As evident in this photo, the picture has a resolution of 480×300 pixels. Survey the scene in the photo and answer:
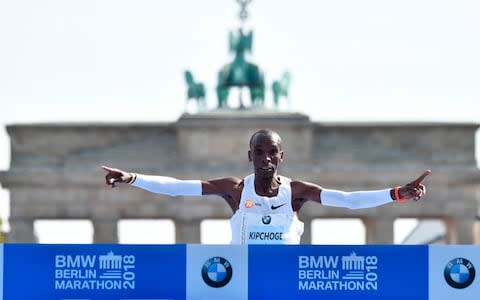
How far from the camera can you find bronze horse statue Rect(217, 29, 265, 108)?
71938mm

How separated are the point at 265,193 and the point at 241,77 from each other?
200ft

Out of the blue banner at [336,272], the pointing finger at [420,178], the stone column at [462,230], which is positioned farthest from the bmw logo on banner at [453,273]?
the stone column at [462,230]

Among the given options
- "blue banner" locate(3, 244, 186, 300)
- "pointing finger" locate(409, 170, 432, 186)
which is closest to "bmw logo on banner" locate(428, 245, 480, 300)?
"pointing finger" locate(409, 170, 432, 186)

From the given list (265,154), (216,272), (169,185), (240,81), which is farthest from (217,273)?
(240,81)

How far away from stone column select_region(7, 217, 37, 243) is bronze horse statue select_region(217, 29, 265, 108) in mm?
9041

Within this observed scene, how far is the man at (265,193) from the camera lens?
430 inches

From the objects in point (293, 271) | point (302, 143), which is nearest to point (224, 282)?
point (293, 271)

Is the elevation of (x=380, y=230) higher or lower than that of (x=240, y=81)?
lower

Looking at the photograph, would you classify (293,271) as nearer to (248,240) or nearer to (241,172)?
A: (248,240)

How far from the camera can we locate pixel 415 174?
2864 inches

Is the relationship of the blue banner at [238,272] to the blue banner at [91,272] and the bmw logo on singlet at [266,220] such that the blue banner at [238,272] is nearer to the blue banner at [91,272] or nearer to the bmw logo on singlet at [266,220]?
the blue banner at [91,272]

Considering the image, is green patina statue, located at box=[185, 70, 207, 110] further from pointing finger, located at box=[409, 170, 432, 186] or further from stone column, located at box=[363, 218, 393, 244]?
pointing finger, located at box=[409, 170, 432, 186]

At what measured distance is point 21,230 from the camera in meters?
72.1

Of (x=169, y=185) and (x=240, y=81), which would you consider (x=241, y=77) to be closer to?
(x=240, y=81)
